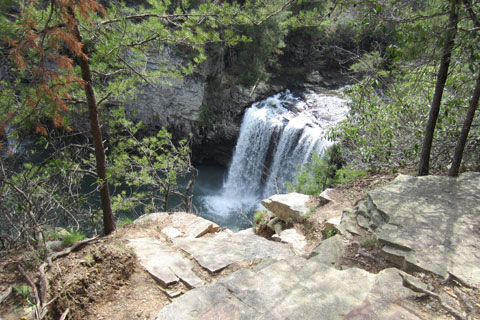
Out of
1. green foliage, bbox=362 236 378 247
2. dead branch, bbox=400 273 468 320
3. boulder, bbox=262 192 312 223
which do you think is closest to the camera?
dead branch, bbox=400 273 468 320

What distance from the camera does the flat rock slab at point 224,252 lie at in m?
3.74

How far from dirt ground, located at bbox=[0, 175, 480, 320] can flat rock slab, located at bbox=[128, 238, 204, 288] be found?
0.09m

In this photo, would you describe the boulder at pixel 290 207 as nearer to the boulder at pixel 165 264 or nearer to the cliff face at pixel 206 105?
the boulder at pixel 165 264

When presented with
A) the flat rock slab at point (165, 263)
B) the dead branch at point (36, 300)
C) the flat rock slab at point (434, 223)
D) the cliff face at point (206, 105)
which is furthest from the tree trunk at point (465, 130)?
the cliff face at point (206, 105)

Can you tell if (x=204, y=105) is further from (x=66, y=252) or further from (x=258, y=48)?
(x=66, y=252)

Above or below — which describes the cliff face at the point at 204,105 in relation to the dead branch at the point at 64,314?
above

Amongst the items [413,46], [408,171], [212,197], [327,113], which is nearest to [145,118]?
[212,197]

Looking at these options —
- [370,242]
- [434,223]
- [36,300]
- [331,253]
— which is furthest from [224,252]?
[434,223]

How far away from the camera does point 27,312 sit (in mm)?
2695

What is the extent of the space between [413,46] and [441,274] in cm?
280

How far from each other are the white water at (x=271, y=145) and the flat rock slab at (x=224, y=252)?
28.5 feet

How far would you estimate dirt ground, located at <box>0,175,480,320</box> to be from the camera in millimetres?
2723

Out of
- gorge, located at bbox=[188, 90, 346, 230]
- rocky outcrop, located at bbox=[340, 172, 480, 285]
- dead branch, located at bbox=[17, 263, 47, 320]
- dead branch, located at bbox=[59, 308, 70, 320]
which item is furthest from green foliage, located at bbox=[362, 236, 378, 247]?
gorge, located at bbox=[188, 90, 346, 230]

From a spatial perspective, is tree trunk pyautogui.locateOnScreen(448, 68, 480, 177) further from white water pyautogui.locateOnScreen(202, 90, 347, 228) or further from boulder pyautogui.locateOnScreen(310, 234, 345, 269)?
white water pyautogui.locateOnScreen(202, 90, 347, 228)
